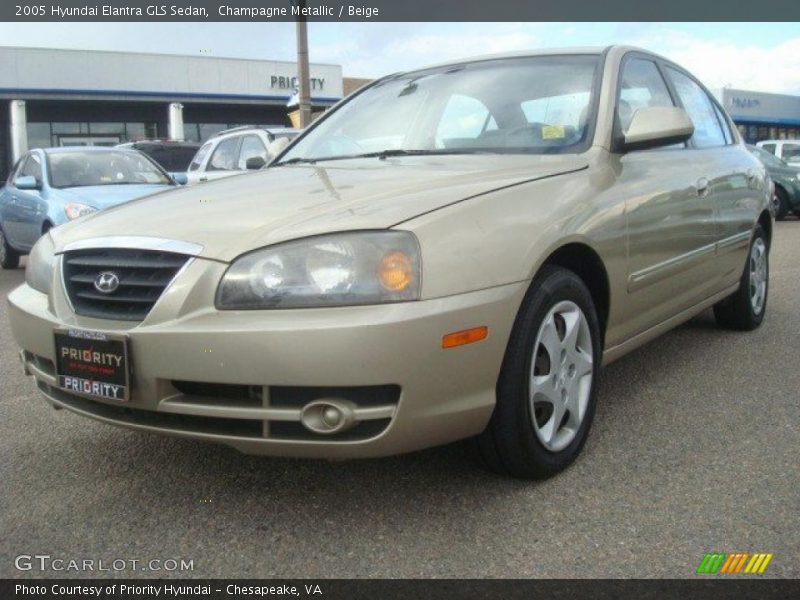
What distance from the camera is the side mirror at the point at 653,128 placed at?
3.12 metres

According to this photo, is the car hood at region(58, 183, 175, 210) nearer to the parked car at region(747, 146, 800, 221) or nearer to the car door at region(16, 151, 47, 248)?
the car door at region(16, 151, 47, 248)

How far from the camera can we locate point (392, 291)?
2195 millimetres

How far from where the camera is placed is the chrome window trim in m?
2.32

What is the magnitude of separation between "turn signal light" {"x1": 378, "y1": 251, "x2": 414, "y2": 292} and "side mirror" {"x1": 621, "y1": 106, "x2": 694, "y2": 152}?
1.36 metres

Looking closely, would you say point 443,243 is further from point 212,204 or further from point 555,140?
point 555,140

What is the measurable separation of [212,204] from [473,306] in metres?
0.98

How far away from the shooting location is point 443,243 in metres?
2.29

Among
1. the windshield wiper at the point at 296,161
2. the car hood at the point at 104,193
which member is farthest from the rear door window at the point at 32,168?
the windshield wiper at the point at 296,161

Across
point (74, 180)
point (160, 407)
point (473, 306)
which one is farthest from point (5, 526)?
point (74, 180)

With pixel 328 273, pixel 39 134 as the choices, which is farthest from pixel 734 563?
pixel 39 134

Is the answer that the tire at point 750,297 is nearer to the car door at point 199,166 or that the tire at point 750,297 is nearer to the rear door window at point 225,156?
the rear door window at point 225,156

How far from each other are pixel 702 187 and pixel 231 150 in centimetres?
838

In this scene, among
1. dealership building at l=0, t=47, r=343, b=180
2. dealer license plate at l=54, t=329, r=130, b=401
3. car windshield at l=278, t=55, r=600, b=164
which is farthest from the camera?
dealership building at l=0, t=47, r=343, b=180
